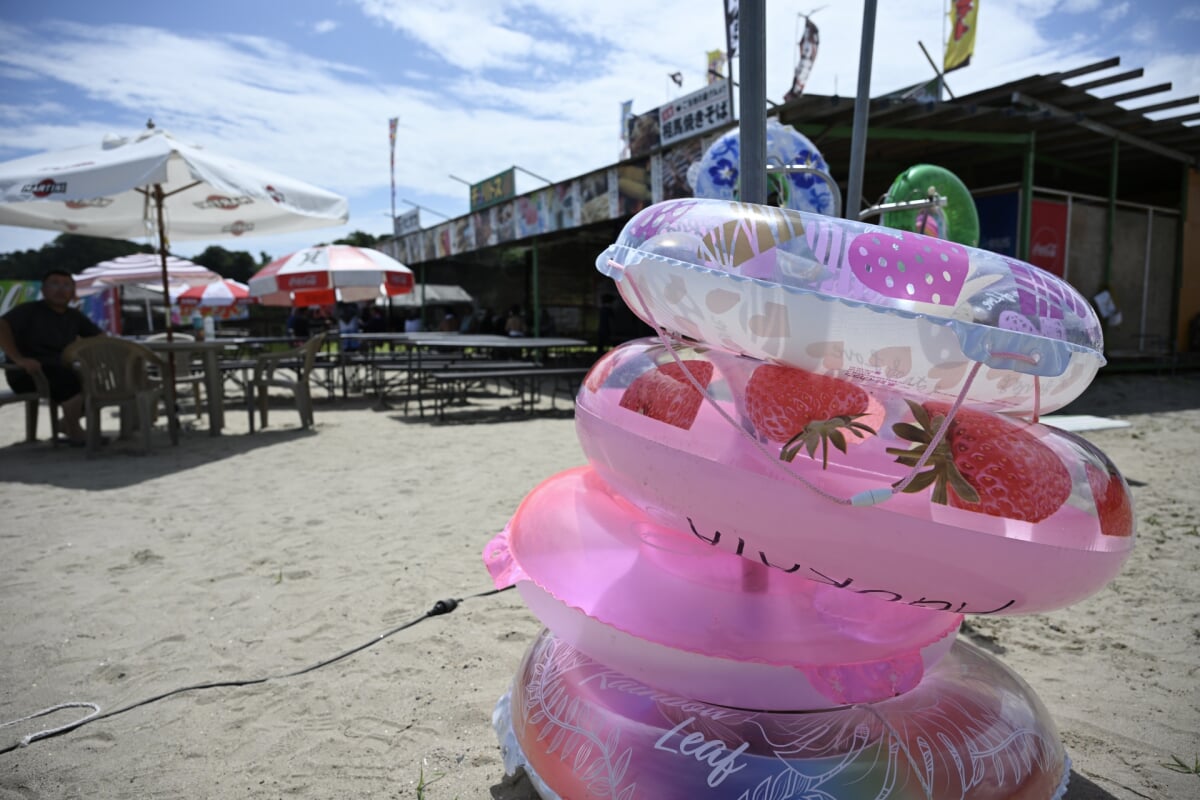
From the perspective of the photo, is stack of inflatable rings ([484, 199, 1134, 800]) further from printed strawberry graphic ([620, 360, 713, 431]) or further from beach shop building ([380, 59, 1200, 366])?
beach shop building ([380, 59, 1200, 366])

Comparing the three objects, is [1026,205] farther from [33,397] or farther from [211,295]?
[211,295]

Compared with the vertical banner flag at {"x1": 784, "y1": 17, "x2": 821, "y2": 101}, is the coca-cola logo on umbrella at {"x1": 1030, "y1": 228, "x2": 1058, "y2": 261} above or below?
below

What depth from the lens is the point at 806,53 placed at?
1338cm

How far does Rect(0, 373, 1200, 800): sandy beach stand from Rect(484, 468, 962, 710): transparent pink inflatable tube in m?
0.55

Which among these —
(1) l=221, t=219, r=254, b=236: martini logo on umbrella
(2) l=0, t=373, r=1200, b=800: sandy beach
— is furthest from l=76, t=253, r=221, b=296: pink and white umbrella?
(2) l=0, t=373, r=1200, b=800: sandy beach

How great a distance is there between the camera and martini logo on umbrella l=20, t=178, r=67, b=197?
493 cm

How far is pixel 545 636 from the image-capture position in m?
1.93

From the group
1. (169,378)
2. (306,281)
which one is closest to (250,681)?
(169,378)

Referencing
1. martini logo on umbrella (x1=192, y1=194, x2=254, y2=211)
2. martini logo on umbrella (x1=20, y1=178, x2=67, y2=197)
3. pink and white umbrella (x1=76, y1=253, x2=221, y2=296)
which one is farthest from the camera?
pink and white umbrella (x1=76, y1=253, x2=221, y2=296)

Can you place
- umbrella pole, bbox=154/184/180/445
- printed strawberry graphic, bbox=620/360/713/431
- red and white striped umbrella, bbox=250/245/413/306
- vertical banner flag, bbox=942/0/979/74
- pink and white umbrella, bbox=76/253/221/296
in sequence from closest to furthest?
printed strawberry graphic, bbox=620/360/713/431
umbrella pole, bbox=154/184/180/445
red and white striped umbrella, bbox=250/245/413/306
vertical banner flag, bbox=942/0/979/74
pink and white umbrella, bbox=76/253/221/296

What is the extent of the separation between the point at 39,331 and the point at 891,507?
6897mm

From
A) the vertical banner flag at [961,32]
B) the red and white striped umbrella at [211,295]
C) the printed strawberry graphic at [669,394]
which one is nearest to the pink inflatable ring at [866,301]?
the printed strawberry graphic at [669,394]

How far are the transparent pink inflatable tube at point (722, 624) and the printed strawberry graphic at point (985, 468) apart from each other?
42cm

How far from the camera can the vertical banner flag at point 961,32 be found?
11.1 meters
